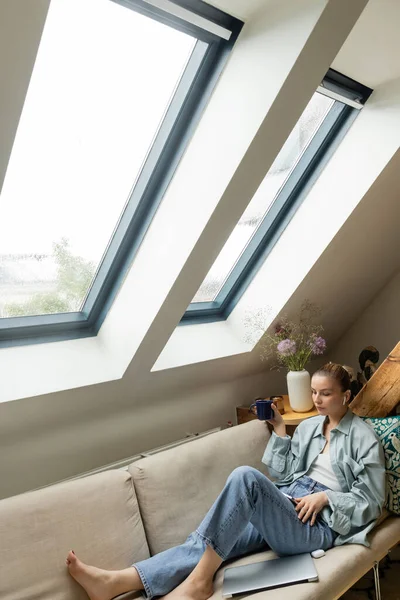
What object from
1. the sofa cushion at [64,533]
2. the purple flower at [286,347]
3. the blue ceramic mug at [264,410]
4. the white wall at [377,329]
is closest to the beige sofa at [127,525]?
the sofa cushion at [64,533]

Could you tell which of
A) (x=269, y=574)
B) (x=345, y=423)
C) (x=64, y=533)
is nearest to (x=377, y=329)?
(x=345, y=423)

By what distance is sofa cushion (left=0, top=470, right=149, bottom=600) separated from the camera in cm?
205

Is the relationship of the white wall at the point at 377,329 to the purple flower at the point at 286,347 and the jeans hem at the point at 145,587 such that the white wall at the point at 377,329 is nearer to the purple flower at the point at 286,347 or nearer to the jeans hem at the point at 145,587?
the purple flower at the point at 286,347

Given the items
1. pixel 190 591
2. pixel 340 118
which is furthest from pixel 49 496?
pixel 340 118

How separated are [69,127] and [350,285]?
2.24 meters

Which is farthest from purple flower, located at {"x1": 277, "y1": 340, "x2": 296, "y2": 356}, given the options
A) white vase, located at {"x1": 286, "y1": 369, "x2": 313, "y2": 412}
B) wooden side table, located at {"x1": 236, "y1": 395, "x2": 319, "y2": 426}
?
wooden side table, located at {"x1": 236, "y1": 395, "x2": 319, "y2": 426}

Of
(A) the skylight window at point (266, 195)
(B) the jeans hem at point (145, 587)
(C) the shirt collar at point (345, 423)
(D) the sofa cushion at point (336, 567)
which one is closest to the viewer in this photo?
(D) the sofa cushion at point (336, 567)

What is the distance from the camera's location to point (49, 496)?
2234mm

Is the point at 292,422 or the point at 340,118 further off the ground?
the point at 340,118

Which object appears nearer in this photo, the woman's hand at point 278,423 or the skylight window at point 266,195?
the woman's hand at point 278,423

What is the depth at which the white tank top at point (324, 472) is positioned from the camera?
2.57 m

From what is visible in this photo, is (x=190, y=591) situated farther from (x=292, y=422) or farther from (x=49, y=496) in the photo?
(x=292, y=422)

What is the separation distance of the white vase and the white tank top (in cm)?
62

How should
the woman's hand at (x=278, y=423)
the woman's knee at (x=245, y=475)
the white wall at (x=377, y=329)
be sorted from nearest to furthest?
the woman's knee at (x=245, y=475)
the woman's hand at (x=278, y=423)
the white wall at (x=377, y=329)
